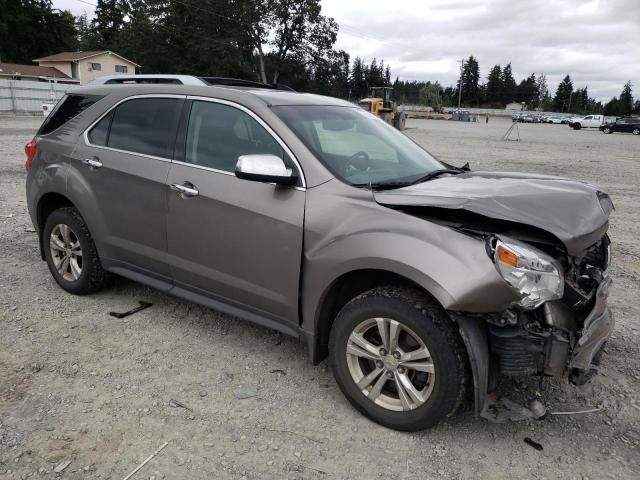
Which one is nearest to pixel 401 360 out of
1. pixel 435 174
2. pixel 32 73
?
pixel 435 174

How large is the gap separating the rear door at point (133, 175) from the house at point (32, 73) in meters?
56.3

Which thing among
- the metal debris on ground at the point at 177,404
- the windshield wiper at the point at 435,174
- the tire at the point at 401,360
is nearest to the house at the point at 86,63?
the windshield wiper at the point at 435,174

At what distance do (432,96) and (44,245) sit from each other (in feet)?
381

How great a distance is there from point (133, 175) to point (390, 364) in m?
2.30

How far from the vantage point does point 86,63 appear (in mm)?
60469

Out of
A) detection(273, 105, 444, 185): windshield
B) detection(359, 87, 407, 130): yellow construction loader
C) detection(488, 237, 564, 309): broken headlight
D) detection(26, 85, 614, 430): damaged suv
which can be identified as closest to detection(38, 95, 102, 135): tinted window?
detection(26, 85, 614, 430): damaged suv

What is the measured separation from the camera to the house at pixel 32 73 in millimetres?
52719

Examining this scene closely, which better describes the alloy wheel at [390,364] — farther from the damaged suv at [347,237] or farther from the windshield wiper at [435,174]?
the windshield wiper at [435,174]

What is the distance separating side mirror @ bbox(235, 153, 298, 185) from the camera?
2947mm

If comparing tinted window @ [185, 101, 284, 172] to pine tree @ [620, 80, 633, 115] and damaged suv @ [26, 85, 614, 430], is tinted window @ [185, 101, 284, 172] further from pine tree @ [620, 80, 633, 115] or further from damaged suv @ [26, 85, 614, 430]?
pine tree @ [620, 80, 633, 115]

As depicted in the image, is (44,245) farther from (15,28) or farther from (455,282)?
(15,28)

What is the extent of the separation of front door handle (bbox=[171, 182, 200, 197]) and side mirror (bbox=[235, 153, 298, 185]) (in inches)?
21.3

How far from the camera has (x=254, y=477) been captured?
248 cm

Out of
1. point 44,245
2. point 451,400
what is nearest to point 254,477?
point 451,400
